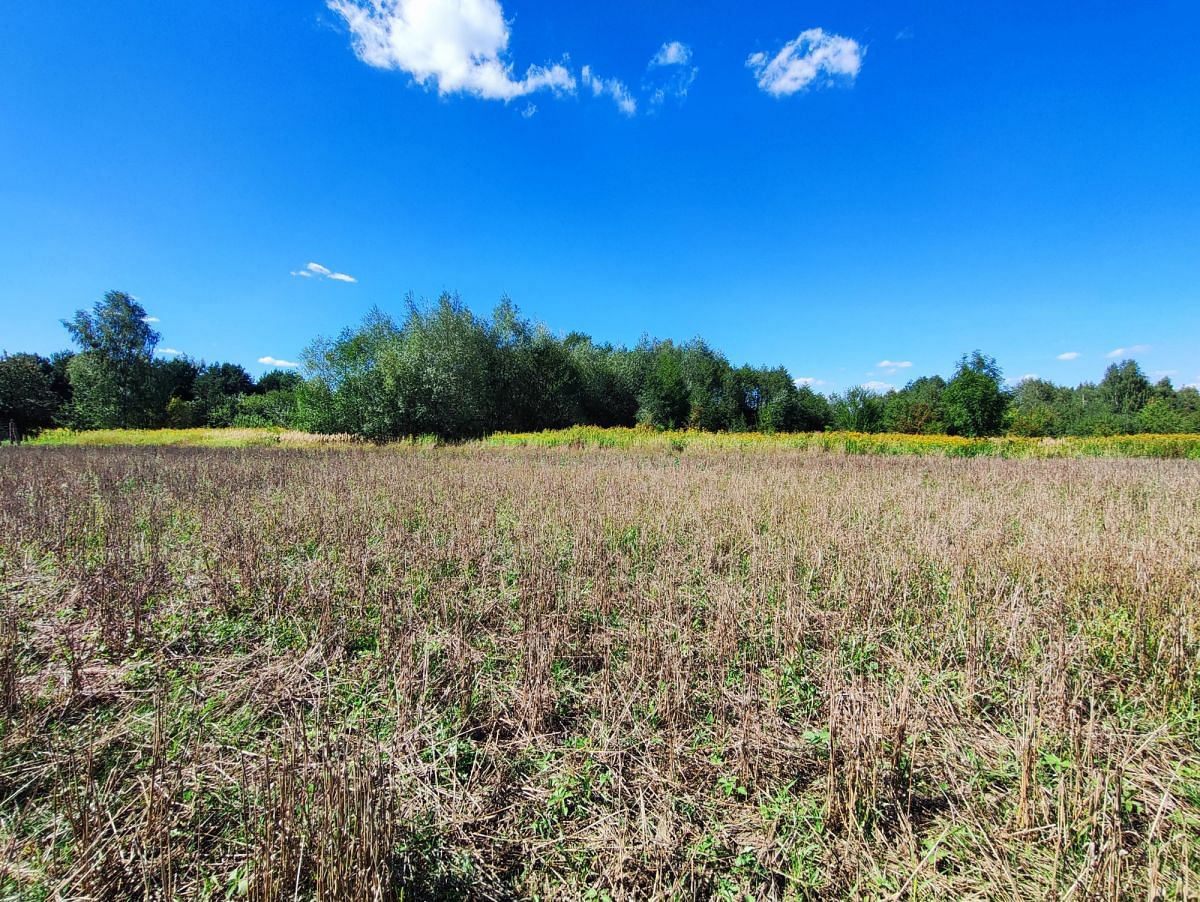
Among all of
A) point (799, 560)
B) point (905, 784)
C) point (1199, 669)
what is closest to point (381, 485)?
point (799, 560)

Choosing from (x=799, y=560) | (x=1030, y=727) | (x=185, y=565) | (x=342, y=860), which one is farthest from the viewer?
(x=799, y=560)

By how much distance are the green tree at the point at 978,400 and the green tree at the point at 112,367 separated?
2774 inches

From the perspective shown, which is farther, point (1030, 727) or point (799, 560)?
point (799, 560)

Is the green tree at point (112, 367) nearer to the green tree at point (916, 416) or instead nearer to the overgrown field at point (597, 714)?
the overgrown field at point (597, 714)

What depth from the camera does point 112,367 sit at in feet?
145

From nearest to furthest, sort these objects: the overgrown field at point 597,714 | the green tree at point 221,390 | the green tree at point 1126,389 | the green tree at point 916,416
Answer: the overgrown field at point 597,714
the green tree at point 916,416
the green tree at point 221,390
the green tree at point 1126,389

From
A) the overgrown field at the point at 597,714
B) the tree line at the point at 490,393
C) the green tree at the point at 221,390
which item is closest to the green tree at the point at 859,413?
the tree line at the point at 490,393

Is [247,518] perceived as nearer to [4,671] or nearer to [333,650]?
[4,671]

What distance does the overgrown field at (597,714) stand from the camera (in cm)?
157

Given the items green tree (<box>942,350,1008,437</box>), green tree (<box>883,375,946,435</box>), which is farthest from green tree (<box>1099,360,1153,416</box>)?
green tree (<box>942,350,1008,437</box>)

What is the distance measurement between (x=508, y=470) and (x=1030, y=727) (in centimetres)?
1070

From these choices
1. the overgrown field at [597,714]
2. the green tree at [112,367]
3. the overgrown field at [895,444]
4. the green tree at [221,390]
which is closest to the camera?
the overgrown field at [597,714]

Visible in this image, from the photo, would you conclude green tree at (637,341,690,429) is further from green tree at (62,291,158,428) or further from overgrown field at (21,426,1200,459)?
green tree at (62,291,158,428)

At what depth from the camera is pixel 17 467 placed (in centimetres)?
1159
